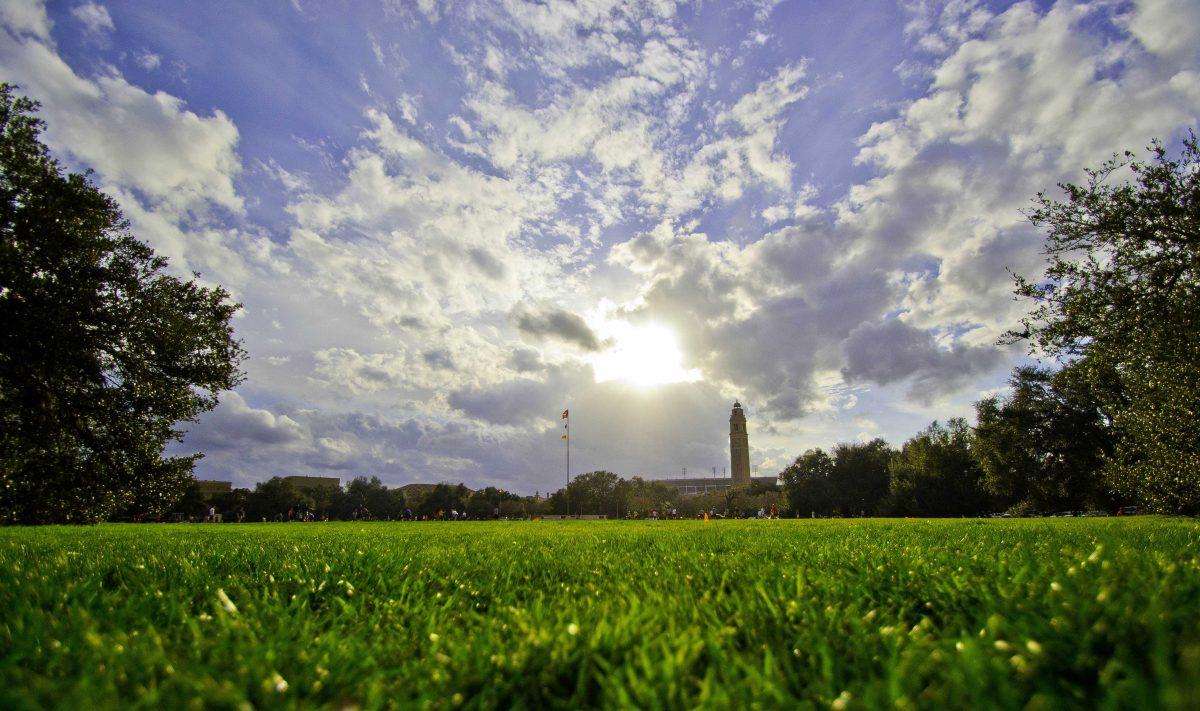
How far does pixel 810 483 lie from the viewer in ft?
392

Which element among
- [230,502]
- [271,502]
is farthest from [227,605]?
[230,502]

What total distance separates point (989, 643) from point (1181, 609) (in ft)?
2.57

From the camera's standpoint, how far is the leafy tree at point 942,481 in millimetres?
85538

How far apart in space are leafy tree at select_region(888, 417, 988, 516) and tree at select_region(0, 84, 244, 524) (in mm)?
92578

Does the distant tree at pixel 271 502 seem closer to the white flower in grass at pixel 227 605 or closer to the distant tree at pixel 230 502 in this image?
the distant tree at pixel 230 502

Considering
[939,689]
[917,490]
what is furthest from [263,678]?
[917,490]

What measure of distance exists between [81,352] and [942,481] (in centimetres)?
9786

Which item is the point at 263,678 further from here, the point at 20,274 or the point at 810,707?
the point at 20,274

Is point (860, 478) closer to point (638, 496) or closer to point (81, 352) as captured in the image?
point (638, 496)

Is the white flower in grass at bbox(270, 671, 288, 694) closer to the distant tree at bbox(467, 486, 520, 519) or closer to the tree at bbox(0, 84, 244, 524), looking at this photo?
the tree at bbox(0, 84, 244, 524)

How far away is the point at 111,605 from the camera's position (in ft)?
11.7

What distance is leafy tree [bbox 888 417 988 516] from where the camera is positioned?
281ft

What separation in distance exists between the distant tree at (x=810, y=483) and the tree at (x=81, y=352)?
377ft

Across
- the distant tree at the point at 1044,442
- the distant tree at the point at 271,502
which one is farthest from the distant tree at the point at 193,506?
the distant tree at the point at 1044,442
